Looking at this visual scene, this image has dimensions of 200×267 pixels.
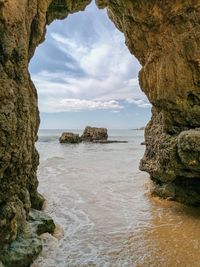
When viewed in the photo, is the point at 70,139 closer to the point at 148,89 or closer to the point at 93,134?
the point at 93,134

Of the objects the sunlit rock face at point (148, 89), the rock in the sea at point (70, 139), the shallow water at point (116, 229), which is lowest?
the shallow water at point (116, 229)

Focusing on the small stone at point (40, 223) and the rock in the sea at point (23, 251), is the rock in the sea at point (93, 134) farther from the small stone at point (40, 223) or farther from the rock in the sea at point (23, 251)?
the rock in the sea at point (23, 251)

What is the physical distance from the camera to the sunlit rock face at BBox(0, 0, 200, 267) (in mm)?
5496

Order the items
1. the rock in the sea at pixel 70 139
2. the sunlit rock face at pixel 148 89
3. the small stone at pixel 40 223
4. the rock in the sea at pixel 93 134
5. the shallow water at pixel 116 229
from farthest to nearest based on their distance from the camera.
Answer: the rock in the sea at pixel 93 134, the rock in the sea at pixel 70 139, the small stone at pixel 40 223, the shallow water at pixel 116 229, the sunlit rock face at pixel 148 89

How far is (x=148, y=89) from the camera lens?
1042 centimetres

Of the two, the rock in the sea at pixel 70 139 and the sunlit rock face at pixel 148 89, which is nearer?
the sunlit rock face at pixel 148 89

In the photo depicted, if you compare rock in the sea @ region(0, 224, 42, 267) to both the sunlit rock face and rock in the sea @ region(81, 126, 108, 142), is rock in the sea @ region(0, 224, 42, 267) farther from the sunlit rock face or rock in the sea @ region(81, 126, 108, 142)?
rock in the sea @ region(81, 126, 108, 142)

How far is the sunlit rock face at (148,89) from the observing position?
216 inches

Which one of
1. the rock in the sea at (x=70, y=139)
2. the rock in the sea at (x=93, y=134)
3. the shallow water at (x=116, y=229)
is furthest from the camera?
the rock in the sea at (x=93, y=134)

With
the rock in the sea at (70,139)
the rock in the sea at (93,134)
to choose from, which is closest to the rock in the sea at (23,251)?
the rock in the sea at (70,139)

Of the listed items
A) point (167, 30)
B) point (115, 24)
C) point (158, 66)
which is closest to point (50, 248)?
point (158, 66)

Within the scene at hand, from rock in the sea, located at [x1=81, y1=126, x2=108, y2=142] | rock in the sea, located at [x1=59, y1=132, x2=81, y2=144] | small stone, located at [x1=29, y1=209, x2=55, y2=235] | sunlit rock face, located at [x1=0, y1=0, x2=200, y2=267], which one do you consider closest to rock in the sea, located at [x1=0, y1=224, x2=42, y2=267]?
sunlit rock face, located at [x1=0, y1=0, x2=200, y2=267]

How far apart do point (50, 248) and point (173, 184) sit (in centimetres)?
527

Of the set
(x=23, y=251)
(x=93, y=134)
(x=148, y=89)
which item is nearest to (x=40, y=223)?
(x=23, y=251)
